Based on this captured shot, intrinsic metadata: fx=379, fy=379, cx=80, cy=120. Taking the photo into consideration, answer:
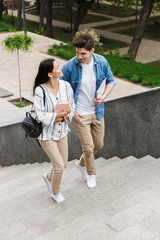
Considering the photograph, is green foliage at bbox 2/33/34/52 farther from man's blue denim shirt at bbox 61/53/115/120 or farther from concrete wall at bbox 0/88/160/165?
man's blue denim shirt at bbox 61/53/115/120

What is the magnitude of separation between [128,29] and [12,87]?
58.4 feet

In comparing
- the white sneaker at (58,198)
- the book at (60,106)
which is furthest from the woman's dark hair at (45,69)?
the white sneaker at (58,198)

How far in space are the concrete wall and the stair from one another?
1122 millimetres

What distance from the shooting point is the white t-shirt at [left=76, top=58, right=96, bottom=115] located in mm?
4352

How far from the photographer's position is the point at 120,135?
6.66m

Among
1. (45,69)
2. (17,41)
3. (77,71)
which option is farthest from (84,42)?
(17,41)

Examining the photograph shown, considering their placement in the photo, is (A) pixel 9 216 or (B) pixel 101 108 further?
(B) pixel 101 108

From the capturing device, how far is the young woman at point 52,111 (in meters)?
3.87

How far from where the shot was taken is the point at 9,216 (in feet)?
13.2

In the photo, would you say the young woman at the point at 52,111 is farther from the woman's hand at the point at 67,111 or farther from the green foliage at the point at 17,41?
the green foliage at the point at 17,41

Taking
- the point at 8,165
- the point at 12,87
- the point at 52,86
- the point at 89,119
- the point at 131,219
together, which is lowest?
the point at 12,87

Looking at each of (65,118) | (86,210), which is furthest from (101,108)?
(86,210)

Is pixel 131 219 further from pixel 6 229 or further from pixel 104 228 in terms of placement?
pixel 6 229

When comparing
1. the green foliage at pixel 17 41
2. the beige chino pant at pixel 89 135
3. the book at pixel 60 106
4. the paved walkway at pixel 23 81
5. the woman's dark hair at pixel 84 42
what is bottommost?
the paved walkway at pixel 23 81
